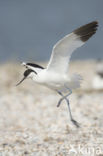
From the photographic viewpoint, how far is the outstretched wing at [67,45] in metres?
5.78

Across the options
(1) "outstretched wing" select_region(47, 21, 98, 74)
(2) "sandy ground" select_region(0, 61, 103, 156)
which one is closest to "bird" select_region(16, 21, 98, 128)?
(1) "outstretched wing" select_region(47, 21, 98, 74)

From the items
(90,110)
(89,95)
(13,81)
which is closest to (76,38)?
(90,110)

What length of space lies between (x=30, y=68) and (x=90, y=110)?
2848 millimetres

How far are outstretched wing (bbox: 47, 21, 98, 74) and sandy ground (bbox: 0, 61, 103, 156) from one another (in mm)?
1169

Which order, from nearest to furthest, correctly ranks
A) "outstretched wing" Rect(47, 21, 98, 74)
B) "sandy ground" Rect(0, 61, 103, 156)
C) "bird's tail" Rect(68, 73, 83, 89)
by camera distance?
"outstretched wing" Rect(47, 21, 98, 74) → "sandy ground" Rect(0, 61, 103, 156) → "bird's tail" Rect(68, 73, 83, 89)

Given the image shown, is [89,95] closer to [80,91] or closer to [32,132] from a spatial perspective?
[80,91]

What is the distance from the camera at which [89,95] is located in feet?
36.2

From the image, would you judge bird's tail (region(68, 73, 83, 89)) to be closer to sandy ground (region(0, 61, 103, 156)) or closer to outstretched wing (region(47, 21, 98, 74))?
outstretched wing (region(47, 21, 98, 74))

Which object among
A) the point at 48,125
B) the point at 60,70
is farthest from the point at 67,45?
the point at 48,125

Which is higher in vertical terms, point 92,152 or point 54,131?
point 54,131

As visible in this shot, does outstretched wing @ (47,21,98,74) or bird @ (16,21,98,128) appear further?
bird @ (16,21,98,128)

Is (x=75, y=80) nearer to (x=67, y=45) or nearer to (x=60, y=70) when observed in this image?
(x=60, y=70)

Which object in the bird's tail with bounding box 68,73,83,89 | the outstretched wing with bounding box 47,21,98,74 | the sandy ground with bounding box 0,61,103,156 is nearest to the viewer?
the outstretched wing with bounding box 47,21,98,74

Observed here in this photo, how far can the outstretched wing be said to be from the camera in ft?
19.0
